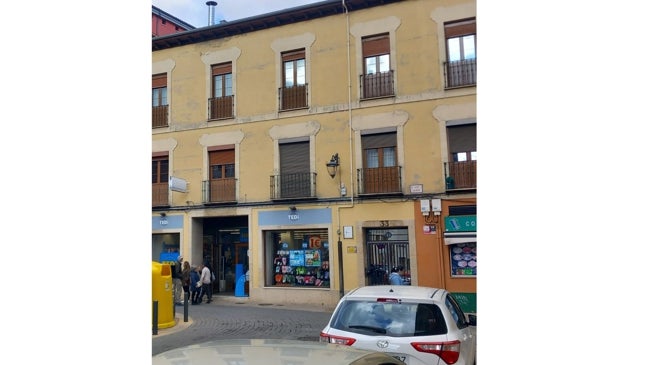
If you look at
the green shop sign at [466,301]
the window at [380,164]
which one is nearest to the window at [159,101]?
the window at [380,164]

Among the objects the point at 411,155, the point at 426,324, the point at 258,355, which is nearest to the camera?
the point at 258,355

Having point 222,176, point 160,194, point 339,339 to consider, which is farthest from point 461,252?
point 160,194

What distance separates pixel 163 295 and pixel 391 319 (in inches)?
212

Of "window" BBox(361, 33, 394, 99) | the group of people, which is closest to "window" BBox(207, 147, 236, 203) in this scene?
the group of people

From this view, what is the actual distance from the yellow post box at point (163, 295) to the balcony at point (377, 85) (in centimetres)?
578

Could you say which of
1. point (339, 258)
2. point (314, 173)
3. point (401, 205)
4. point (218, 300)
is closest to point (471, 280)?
point (401, 205)

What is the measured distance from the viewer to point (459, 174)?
10078 millimetres

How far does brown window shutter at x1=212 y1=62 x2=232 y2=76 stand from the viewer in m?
12.0
